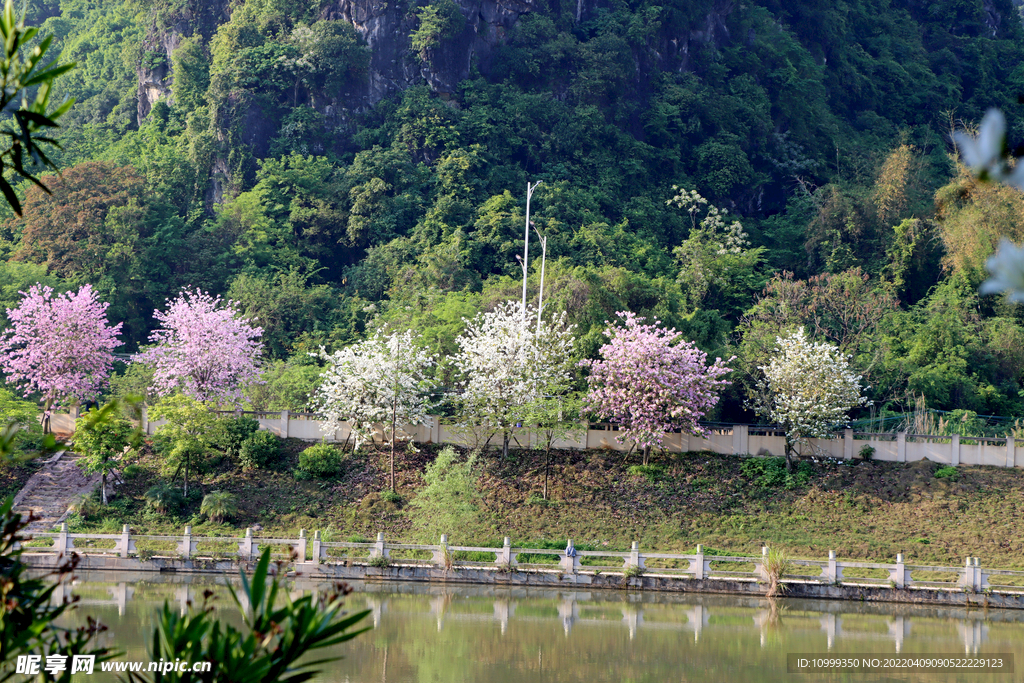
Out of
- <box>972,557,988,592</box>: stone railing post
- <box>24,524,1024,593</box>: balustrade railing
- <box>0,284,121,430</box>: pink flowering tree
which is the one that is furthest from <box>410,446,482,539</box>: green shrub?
<box>972,557,988,592</box>: stone railing post

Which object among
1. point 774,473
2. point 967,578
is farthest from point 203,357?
point 967,578

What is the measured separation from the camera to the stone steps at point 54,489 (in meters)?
35.5

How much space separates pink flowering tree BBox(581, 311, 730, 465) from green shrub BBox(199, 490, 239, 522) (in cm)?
1300

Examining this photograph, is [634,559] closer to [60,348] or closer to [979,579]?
[979,579]

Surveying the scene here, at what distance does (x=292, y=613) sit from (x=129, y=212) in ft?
177

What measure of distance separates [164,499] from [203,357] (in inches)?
327

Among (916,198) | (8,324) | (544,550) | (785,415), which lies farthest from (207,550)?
(916,198)

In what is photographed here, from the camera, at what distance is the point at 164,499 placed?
35.6 meters

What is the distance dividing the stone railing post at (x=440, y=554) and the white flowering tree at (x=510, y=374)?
25.0ft

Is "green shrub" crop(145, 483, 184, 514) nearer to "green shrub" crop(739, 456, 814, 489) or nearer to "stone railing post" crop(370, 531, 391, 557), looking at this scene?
"stone railing post" crop(370, 531, 391, 557)

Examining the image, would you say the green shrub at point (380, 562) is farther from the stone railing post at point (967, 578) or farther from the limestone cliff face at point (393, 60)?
the limestone cliff face at point (393, 60)

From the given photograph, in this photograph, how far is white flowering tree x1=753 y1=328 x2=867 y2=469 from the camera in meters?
39.3

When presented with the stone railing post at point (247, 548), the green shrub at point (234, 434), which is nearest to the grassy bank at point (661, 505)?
the green shrub at point (234, 434)

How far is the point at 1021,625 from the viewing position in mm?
27469
